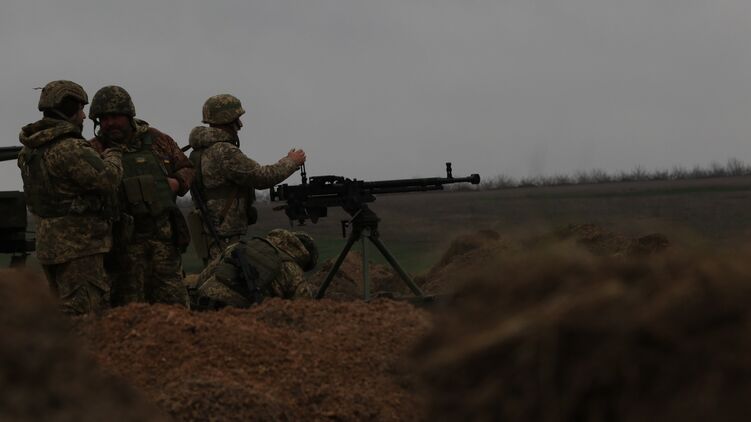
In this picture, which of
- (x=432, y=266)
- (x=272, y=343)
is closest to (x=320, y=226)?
(x=432, y=266)

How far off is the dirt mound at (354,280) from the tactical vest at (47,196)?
4.89m

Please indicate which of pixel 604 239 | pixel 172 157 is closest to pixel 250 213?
pixel 172 157

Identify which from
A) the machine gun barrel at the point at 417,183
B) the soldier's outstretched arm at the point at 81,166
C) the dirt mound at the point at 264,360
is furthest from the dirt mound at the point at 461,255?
the dirt mound at the point at 264,360

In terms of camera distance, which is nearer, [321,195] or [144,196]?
[144,196]

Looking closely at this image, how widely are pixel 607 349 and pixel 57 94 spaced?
21.2 ft

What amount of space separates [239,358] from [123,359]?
0.55 metres

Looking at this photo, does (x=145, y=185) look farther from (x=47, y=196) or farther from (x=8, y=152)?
(x=8, y=152)

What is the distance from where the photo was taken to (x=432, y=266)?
16.2 meters

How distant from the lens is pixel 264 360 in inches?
242

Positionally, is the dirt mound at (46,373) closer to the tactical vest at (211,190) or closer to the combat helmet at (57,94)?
the combat helmet at (57,94)

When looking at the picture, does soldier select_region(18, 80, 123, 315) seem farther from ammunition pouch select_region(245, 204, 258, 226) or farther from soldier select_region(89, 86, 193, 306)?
ammunition pouch select_region(245, 204, 258, 226)

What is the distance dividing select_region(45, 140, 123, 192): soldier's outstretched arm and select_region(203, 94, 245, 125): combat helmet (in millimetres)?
2405

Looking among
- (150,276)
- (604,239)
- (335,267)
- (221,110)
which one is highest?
(221,110)

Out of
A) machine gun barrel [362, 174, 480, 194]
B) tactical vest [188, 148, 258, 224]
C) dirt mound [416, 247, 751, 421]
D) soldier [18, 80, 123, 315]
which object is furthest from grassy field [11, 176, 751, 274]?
dirt mound [416, 247, 751, 421]
